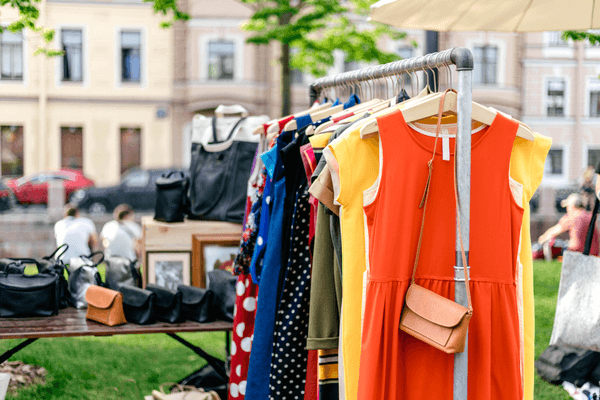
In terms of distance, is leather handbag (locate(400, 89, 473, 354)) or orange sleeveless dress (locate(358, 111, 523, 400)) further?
orange sleeveless dress (locate(358, 111, 523, 400))

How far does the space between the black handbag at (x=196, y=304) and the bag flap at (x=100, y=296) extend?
38 centimetres

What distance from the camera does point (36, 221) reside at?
52.9 feet

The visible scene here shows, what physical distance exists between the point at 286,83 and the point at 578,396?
975cm

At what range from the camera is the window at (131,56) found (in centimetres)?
2267

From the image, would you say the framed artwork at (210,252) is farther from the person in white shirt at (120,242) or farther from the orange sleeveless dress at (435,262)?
the person in white shirt at (120,242)

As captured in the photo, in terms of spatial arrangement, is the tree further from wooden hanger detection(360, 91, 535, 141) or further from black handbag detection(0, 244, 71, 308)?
wooden hanger detection(360, 91, 535, 141)

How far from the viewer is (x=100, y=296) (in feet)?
11.9

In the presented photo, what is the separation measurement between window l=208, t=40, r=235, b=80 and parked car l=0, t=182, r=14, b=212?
818cm

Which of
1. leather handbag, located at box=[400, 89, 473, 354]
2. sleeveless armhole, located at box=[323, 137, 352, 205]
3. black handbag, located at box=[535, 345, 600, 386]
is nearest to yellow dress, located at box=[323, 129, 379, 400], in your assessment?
sleeveless armhole, located at box=[323, 137, 352, 205]

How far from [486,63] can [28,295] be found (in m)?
24.3

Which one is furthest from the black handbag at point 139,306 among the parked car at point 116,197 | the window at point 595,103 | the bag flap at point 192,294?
the window at point 595,103

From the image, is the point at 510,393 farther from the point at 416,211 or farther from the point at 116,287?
the point at 116,287

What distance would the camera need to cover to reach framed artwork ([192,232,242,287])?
4.29m

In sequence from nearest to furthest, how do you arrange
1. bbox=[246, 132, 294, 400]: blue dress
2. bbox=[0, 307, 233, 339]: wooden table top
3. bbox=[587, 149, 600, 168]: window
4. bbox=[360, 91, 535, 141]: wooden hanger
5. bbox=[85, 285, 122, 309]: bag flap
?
bbox=[360, 91, 535, 141]: wooden hanger, bbox=[246, 132, 294, 400]: blue dress, bbox=[0, 307, 233, 339]: wooden table top, bbox=[85, 285, 122, 309]: bag flap, bbox=[587, 149, 600, 168]: window
